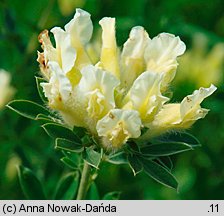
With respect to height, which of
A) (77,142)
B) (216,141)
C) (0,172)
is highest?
(216,141)

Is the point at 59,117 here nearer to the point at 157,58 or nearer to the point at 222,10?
the point at 157,58

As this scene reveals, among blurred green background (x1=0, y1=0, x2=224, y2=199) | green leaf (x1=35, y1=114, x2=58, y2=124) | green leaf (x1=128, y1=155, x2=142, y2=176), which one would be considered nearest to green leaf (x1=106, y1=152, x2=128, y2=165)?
green leaf (x1=128, y1=155, x2=142, y2=176)

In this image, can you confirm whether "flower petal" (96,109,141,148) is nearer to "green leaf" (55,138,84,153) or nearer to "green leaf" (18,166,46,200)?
"green leaf" (55,138,84,153)

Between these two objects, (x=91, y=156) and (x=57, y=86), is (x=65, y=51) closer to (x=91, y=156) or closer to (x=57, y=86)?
(x=57, y=86)

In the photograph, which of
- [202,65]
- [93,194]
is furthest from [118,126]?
[202,65]

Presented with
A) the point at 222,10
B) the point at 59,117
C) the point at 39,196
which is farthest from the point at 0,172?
the point at 222,10

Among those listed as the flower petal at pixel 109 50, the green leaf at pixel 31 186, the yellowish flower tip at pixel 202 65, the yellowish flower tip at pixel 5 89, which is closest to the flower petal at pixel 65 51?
the flower petal at pixel 109 50

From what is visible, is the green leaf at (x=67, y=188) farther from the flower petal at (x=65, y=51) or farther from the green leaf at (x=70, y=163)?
the flower petal at (x=65, y=51)
